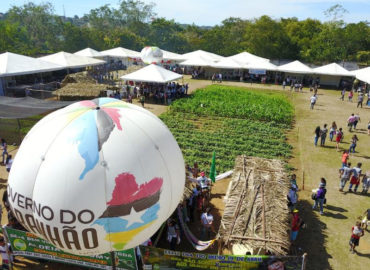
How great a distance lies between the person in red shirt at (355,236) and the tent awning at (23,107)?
659 inches

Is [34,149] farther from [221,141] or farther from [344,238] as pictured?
[221,141]

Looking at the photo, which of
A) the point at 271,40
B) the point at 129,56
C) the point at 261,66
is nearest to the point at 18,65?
the point at 129,56

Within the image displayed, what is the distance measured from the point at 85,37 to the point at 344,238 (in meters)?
68.0

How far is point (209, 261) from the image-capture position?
25.0ft

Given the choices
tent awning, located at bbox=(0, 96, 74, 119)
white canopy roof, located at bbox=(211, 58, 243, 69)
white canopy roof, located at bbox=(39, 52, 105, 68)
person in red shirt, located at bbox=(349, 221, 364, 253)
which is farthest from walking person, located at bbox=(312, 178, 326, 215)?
white canopy roof, located at bbox=(211, 58, 243, 69)

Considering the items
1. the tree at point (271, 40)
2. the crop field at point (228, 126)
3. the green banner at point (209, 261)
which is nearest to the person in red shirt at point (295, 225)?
the green banner at point (209, 261)

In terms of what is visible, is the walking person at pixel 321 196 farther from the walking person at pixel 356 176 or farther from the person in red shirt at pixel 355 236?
the walking person at pixel 356 176

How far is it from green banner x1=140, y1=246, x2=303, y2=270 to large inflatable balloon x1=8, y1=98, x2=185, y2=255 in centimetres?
303

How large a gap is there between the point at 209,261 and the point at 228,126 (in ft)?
48.9

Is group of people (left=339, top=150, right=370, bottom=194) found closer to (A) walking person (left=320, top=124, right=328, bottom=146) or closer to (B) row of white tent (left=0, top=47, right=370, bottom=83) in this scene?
(A) walking person (left=320, top=124, right=328, bottom=146)

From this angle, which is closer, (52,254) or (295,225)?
(52,254)

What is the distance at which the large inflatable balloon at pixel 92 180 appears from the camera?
169 inches

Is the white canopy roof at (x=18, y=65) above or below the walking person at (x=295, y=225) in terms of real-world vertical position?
above

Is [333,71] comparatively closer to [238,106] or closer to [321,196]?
[238,106]
